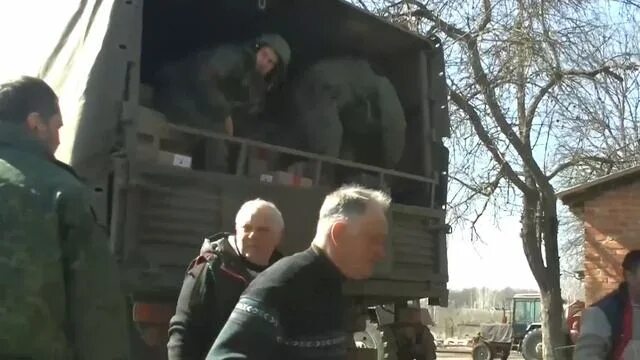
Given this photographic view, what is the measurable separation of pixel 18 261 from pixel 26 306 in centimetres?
12

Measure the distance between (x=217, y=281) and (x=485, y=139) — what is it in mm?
9963

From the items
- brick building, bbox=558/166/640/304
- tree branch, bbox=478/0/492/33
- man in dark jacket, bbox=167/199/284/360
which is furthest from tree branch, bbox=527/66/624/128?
man in dark jacket, bbox=167/199/284/360

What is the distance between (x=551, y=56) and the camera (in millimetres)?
11453

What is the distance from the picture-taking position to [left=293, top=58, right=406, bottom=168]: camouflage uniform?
6199 mm

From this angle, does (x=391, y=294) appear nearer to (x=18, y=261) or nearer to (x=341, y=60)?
(x=341, y=60)

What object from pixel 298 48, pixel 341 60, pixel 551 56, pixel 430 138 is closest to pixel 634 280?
pixel 430 138

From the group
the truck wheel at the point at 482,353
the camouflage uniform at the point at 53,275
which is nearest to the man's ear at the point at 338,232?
the camouflage uniform at the point at 53,275

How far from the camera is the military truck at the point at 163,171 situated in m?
4.35

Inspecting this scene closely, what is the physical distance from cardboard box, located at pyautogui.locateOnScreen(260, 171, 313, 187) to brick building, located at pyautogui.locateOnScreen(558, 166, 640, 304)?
4849 millimetres

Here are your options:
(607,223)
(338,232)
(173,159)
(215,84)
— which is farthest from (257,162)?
(607,223)

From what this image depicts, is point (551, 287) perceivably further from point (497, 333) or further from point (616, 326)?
point (497, 333)

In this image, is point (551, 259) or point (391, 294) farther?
point (551, 259)

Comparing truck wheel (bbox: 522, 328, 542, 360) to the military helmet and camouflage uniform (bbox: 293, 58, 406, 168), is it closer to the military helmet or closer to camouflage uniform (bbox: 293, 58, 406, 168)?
camouflage uniform (bbox: 293, 58, 406, 168)

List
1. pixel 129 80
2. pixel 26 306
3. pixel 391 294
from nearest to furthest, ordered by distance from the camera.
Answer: pixel 26 306 → pixel 129 80 → pixel 391 294
